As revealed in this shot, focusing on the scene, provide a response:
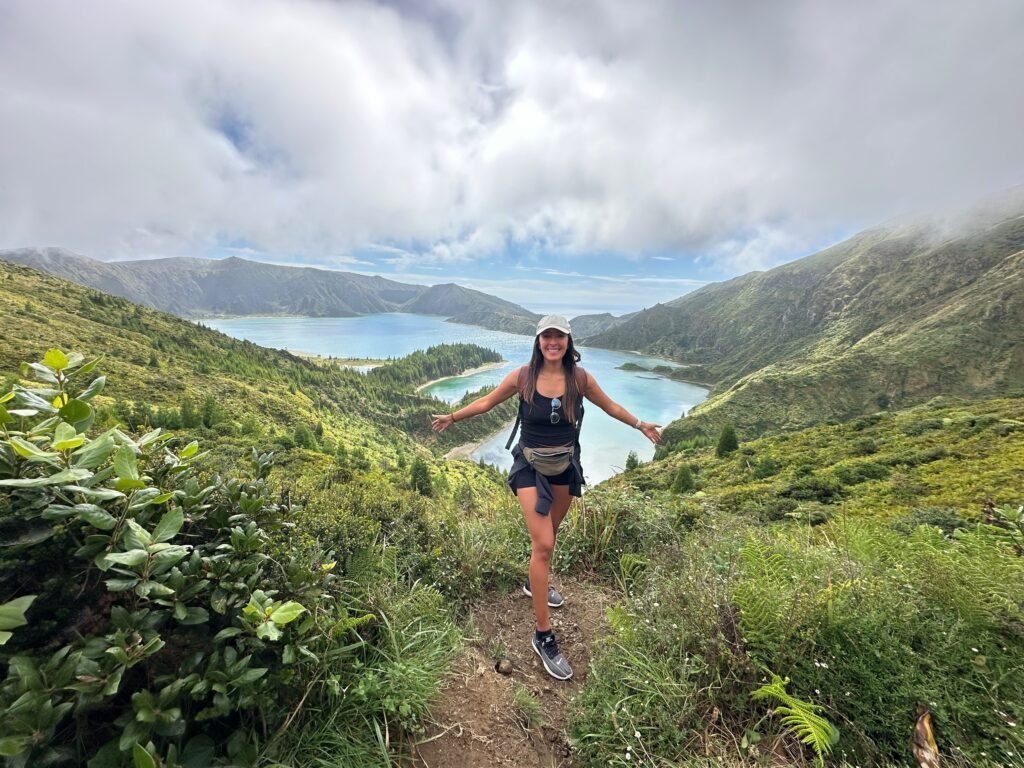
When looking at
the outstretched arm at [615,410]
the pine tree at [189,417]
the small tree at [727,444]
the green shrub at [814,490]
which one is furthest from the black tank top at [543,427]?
the small tree at [727,444]

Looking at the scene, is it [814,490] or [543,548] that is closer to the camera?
[543,548]

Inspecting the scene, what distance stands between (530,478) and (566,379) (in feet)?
2.46

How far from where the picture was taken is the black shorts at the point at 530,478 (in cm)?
292

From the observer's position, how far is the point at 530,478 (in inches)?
115

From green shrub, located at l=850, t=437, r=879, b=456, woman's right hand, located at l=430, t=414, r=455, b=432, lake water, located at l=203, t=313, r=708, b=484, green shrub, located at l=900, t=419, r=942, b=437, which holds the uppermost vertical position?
woman's right hand, located at l=430, t=414, r=455, b=432

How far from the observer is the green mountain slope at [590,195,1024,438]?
73.9 m

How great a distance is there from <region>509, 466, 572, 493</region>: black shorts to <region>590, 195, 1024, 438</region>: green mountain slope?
66.8 m

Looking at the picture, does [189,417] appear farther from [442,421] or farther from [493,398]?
[493,398]

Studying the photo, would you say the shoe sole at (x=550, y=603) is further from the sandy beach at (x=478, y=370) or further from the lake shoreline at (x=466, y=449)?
the sandy beach at (x=478, y=370)

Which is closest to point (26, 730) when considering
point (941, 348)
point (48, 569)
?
point (48, 569)

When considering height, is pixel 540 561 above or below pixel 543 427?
below

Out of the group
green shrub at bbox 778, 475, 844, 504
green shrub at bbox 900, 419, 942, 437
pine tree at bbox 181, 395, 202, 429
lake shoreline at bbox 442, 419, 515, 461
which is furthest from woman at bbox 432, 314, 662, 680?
lake shoreline at bbox 442, 419, 515, 461

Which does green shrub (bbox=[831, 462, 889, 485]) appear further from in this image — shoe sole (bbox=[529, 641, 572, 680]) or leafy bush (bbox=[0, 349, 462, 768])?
leafy bush (bbox=[0, 349, 462, 768])

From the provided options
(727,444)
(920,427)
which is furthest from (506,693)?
(727,444)
